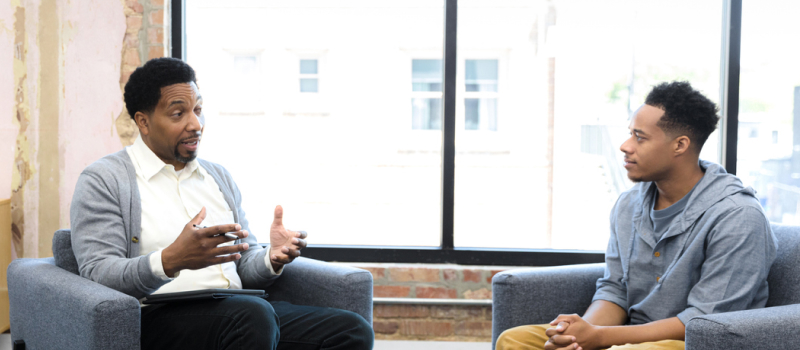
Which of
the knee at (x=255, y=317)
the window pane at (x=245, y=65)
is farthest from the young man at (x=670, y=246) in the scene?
the window pane at (x=245, y=65)

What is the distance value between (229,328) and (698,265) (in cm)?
124

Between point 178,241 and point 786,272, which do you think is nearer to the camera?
point 178,241

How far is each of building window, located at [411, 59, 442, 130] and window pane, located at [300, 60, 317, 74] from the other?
17.8 inches

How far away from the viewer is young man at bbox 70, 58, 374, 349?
1352mm

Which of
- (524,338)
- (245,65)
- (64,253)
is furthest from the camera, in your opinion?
(245,65)

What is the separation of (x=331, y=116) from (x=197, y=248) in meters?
1.37

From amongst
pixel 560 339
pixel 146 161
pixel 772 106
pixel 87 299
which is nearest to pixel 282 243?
pixel 146 161

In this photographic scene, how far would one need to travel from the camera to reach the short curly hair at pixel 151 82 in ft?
5.16

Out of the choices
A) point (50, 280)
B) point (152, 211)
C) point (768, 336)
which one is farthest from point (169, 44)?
point (768, 336)

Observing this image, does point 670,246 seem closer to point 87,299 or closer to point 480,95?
point 480,95

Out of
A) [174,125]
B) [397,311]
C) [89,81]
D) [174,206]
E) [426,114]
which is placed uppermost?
[89,81]

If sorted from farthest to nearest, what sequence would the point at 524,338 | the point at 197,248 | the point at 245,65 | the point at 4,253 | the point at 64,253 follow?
the point at 245,65, the point at 4,253, the point at 64,253, the point at 524,338, the point at 197,248

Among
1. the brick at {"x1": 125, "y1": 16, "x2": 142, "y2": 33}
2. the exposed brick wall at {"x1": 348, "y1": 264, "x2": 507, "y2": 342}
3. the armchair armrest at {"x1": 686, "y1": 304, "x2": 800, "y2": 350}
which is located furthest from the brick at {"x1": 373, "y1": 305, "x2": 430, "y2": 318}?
the brick at {"x1": 125, "y1": 16, "x2": 142, "y2": 33}

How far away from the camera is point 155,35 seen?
2330 mm
